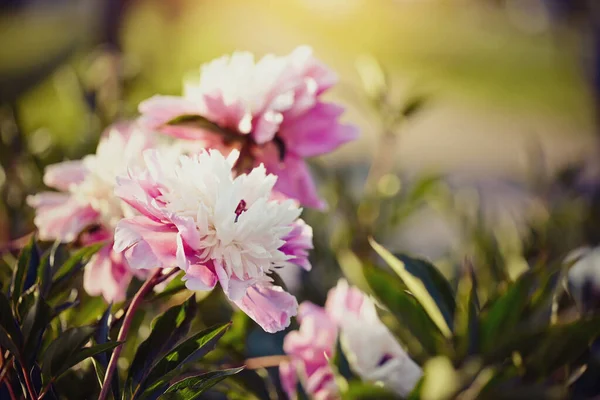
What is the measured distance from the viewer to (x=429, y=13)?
1462cm

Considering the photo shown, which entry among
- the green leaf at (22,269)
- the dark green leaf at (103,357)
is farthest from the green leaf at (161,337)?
the green leaf at (22,269)

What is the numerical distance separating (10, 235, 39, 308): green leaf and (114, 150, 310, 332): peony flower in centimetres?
15

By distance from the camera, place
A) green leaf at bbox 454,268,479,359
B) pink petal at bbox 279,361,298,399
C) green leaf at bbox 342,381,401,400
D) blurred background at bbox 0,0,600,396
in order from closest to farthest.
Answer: green leaf at bbox 342,381,401,400
green leaf at bbox 454,268,479,359
pink petal at bbox 279,361,298,399
blurred background at bbox 0,0,600,396

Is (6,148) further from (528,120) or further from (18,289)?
(528,120)

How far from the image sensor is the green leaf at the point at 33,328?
556mm

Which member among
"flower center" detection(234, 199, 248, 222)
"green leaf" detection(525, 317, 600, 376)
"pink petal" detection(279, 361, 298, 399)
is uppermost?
"flower center" detection(234, 199, 248, 222)

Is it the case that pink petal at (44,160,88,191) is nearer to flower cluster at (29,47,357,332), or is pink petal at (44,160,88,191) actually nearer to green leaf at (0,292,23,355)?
flower cluster at (29,47,357,332)

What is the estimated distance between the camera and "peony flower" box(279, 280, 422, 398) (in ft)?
2.16

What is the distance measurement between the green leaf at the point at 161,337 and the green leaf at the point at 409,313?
165mm

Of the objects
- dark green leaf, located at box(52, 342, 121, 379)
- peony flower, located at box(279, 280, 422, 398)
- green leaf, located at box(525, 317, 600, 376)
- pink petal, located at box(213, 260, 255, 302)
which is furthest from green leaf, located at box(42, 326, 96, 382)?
green leaf, located at box(525, 317, 600, 376)

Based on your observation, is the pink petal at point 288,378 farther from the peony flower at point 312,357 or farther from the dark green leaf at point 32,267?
the dark green leaf at point 32,267

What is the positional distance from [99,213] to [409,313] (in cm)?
32

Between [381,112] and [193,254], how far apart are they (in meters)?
0.75

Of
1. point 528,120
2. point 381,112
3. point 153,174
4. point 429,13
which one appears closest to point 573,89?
point 528,120
